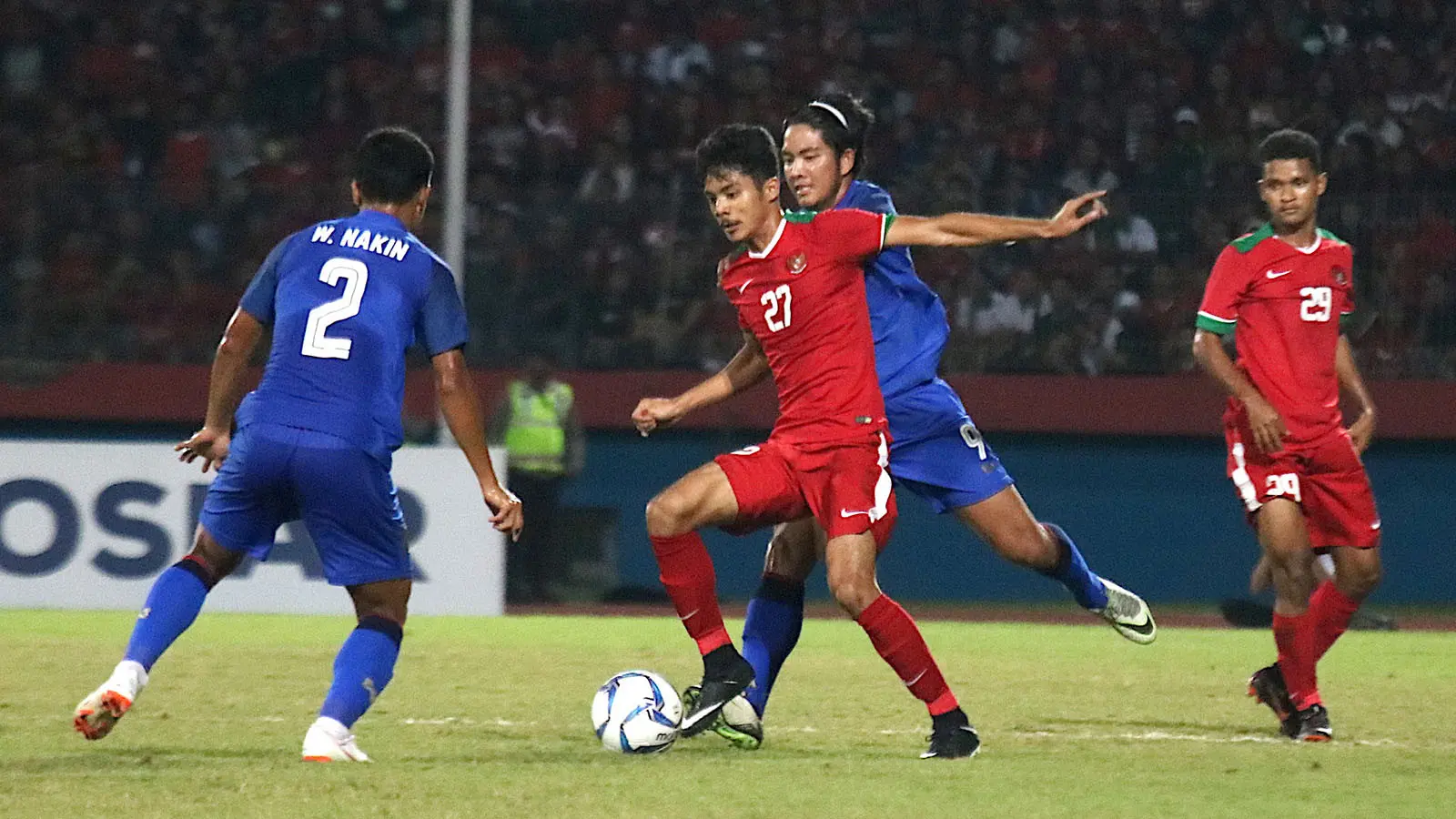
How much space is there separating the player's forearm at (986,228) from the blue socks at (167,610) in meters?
2.35

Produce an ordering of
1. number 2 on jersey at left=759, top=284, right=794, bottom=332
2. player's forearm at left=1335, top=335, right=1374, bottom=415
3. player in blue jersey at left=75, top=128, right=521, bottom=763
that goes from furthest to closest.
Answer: player's forearm at left=1335, top=335, right=1374, bottom=415 < number 2 on jersey at left=759, top=284, right=794, bottom=332 < player in blue jersey at left=75, top=128, right=521, bottom=763

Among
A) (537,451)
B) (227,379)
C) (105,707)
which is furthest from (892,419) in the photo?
(537,451)

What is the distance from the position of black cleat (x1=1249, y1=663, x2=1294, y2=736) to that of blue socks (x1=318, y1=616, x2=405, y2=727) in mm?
2942

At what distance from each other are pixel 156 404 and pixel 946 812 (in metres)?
11.6

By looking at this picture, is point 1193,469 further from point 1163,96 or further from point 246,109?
point 246,109

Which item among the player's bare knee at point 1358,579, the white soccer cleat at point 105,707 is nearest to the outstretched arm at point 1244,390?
the player's bare knee at point 1358,579

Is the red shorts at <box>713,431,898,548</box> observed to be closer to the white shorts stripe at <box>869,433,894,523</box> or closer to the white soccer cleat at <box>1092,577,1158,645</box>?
the white shorts stripe at <box>869,433,894,523</box>

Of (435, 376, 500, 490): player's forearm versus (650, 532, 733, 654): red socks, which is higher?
(435, 376, 500, 490): player's forearm

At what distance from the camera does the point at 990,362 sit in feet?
49.4

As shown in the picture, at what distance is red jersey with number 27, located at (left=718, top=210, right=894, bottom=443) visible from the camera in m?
6.14

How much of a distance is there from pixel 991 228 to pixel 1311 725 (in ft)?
6.81

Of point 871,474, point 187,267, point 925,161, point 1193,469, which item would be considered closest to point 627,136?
point 925,161

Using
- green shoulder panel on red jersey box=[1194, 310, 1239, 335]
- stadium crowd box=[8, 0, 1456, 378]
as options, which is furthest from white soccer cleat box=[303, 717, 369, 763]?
stadium crowd box=[8, 0, 1456, 378]

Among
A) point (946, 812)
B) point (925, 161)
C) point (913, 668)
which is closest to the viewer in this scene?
point (946, 812)
